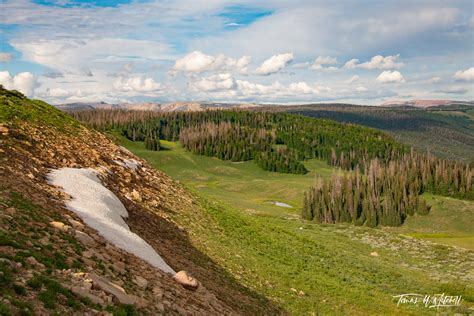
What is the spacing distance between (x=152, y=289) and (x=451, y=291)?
34.2m

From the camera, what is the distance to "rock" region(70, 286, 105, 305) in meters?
13.5

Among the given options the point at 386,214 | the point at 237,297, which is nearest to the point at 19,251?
the point at 237,297

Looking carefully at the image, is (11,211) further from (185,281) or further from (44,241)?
(185,281)

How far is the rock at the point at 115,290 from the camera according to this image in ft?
48.5

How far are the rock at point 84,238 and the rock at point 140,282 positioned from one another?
3.40 meters

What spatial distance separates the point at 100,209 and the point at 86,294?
13.5 m

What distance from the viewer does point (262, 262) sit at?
34.8 meters

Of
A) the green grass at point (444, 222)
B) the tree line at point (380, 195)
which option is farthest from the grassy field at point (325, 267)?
the tree line at point (380, 195)

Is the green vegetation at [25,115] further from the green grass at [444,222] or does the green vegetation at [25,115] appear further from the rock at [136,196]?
the green grass at [444,222]

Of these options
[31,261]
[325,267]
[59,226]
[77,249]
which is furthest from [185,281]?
[325,267]

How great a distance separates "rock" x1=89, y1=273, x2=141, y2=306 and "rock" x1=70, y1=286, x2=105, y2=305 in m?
0.86

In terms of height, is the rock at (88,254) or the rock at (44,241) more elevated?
the rock at (44,241)

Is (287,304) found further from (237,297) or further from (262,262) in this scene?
(262,262)

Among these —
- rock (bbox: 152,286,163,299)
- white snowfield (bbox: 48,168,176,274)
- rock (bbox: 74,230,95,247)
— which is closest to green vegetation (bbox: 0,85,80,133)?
white snowfield (bbox: 48,168,176,274)
